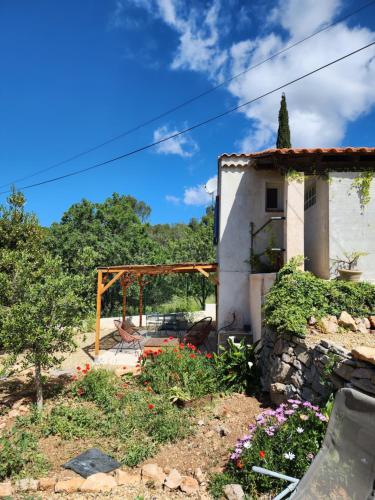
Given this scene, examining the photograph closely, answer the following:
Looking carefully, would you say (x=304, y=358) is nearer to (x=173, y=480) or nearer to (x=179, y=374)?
(x=173, y=480)

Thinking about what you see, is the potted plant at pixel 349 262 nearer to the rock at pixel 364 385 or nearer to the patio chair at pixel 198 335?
the rock at pixel 364 385

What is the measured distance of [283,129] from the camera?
56.0ft

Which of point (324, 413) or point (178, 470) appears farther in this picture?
point (178, 470)

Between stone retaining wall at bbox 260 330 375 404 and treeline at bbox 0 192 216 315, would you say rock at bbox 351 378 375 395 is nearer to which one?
stone retaining wall at bbox 260 330 375 404

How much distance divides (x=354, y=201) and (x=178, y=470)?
266 inches


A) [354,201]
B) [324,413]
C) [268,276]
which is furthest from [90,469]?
[354,201]

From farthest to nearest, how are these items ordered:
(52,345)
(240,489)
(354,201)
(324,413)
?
1. (354,201)
2. (52,345)
3. (324,413)
4. (240,489)

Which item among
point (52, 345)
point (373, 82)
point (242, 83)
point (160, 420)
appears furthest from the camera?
point (242, 83)

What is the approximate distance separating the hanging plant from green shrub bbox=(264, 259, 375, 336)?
2349 mm

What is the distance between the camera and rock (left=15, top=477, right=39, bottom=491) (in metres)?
3.94

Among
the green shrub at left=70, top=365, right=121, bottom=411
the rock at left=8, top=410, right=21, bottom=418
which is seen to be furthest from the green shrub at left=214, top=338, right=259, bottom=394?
the rock at left=8, top=410, right=21, bottom=418

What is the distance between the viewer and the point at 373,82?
696cm

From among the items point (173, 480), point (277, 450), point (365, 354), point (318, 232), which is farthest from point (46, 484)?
point (318, 232)

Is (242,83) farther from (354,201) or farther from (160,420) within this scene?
(160,420)
